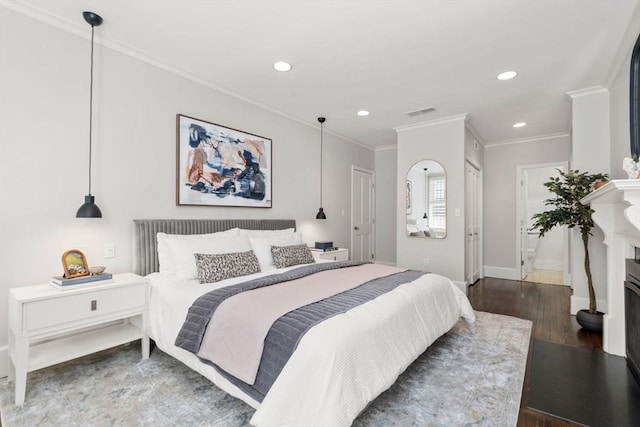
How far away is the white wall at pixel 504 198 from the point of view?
217 inches

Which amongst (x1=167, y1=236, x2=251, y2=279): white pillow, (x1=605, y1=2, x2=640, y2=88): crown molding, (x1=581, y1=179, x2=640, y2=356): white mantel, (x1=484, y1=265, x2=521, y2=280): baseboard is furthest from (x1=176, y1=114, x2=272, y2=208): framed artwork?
(x1=484, y1=265, x2=521, y2=280): baseboard

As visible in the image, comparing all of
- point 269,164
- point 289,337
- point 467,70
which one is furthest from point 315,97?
point 289,337

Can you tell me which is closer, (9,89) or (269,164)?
(9,89)

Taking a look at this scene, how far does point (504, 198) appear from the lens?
18.9ft

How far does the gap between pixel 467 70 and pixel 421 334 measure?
2495 millimetres

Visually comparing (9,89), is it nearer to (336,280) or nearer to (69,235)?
(69,235)

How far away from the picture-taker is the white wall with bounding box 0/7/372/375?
2.17 m

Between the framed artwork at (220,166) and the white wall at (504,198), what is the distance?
4.26 m

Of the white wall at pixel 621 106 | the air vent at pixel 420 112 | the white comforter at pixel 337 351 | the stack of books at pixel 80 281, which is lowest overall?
the white comforter at pixel 337 351

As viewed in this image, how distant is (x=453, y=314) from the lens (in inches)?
110

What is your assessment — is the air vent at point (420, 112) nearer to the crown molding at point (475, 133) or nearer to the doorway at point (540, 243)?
the crown molding at point (475, 133)

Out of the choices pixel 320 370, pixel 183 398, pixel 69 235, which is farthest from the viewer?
pixel 69 235

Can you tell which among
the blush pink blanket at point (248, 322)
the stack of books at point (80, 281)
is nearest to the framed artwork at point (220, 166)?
the stack of books at point (80, 281)

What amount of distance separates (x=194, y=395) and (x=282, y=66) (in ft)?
9.10
